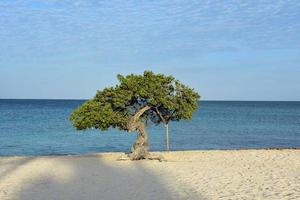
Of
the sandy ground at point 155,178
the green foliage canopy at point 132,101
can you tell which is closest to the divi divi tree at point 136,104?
the green foliage canopy at point 132,101

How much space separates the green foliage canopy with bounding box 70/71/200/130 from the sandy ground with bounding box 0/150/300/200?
1.93 m

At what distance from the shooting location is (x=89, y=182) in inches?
626

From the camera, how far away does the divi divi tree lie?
21.6 metres

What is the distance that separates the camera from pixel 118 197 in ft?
43.3

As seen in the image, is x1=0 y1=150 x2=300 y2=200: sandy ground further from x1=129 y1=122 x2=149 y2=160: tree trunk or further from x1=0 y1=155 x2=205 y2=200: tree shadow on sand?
x1=129 y1=122 x2=149 y2=160: tree trunk

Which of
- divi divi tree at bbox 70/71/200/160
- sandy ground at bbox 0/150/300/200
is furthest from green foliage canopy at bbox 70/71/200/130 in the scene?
sandy ground at bbox 0/150/300/200

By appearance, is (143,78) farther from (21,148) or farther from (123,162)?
(21,148)

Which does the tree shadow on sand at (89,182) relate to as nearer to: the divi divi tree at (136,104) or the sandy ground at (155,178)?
the sandy ground at (155,178)

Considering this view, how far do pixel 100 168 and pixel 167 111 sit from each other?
5.09 metres

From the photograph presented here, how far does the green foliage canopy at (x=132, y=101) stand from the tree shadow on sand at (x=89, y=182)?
6.35ft

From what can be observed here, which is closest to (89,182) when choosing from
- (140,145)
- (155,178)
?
(155,178)

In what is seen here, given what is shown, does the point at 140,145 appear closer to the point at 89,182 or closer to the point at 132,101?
the point at 132,101

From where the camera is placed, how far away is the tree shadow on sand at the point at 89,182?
13.5m

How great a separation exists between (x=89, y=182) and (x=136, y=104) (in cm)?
716
